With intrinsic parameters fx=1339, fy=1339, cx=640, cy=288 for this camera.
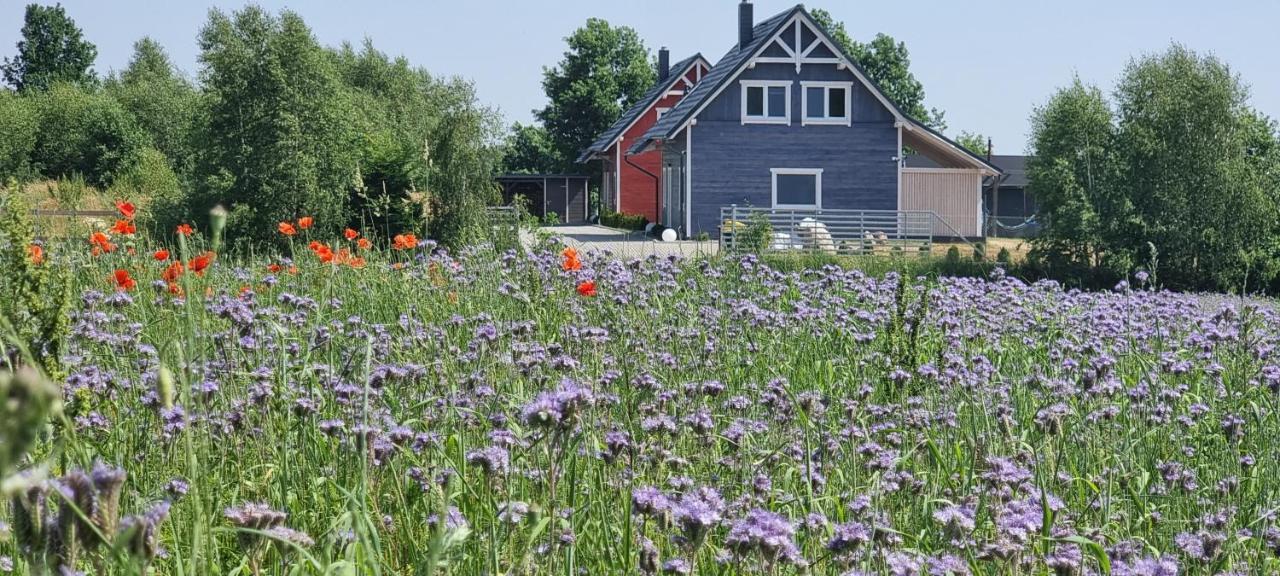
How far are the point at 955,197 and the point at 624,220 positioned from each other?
37.4 ft

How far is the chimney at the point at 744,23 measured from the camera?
40.0 metres

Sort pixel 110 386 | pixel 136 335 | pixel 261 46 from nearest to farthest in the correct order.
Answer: pixel 110 386 < pixel 136 335 < pixel 261 46

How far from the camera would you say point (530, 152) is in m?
76.2

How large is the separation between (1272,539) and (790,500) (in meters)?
1.06

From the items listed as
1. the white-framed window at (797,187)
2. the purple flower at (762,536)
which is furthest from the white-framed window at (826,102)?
the purple flower at (762,536)

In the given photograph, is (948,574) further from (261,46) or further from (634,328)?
(261,46)

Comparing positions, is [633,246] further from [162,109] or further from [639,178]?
[162,109]

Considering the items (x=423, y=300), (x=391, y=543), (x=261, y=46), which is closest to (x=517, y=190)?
(x=261, y=46)

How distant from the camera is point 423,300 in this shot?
23.6ft

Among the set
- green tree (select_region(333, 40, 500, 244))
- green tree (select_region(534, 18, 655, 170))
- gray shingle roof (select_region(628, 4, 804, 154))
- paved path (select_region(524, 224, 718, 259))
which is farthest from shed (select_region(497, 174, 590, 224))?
green tree (select_region(333, 40, 500, 244))

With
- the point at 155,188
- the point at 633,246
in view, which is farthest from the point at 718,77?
the point at 155,188

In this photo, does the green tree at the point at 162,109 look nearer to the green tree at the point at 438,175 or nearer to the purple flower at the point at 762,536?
the green tree at the point at 438,175

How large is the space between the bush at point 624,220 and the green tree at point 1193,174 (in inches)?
882

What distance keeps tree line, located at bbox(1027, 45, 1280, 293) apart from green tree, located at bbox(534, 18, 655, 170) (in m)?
48.2
